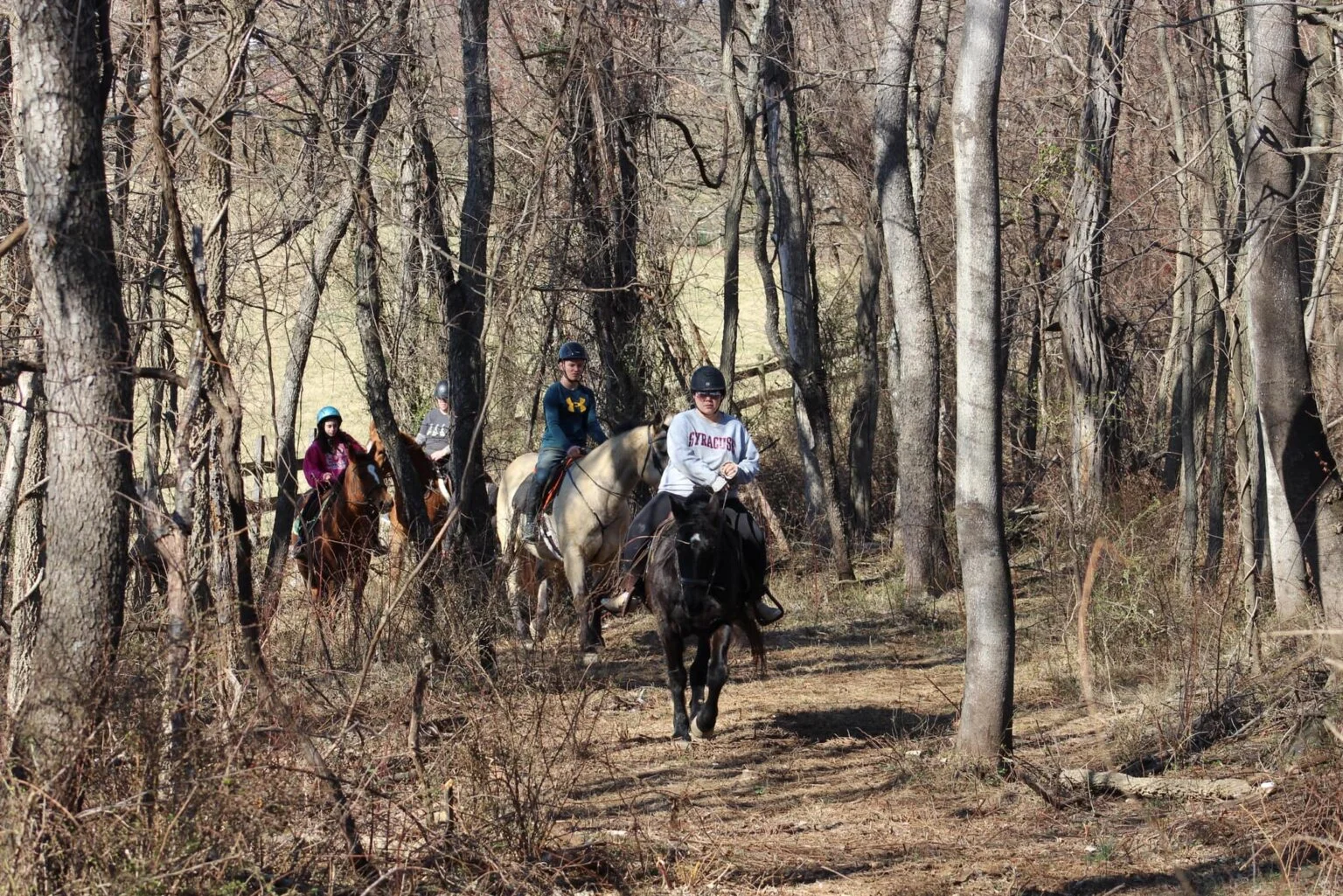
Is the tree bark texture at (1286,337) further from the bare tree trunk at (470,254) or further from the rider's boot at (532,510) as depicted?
the rider's boot at (532,510)

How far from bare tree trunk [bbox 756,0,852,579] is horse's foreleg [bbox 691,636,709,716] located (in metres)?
7.61

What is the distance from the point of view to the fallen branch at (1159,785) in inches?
320

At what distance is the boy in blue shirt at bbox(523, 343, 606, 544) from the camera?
543 inches

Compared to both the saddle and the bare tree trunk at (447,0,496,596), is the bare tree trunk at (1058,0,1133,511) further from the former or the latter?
the bare tree trunk at (447,0,496,596)

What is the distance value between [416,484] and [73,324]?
24.0 ft

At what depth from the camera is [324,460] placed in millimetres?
14859

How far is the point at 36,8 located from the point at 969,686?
6.19 m

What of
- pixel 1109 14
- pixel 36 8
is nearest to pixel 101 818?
pixel 36 8

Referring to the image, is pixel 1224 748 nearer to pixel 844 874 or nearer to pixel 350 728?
pixel 844 874

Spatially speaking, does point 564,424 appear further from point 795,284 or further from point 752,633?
point 795,284

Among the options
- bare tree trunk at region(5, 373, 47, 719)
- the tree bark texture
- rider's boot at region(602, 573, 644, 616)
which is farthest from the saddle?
the tree bark texture

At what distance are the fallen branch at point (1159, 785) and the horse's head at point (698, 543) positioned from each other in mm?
2614

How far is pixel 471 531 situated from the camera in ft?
41.3

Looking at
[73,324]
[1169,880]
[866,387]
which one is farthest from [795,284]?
[73,324]
